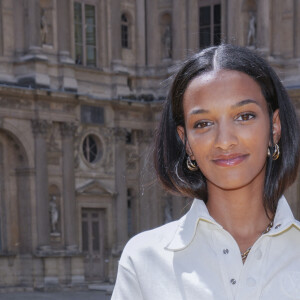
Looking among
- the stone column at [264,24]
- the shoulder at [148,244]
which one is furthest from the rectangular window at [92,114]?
the shoulder at [148,244]

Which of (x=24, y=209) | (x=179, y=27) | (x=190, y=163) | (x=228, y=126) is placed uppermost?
(x=179, y=27)

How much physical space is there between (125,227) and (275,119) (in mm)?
27174

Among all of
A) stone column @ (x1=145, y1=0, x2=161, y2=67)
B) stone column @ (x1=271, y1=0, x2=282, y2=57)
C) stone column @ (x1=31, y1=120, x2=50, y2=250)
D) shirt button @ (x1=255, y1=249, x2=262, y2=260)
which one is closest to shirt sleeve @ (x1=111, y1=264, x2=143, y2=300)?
shirt button @ (x1=255, y1=249, x2=262, y2=260)

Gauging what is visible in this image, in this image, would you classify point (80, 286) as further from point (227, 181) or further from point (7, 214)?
point (227, 181)

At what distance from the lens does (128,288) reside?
229cm

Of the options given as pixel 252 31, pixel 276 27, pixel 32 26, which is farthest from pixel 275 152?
pixel 276 27

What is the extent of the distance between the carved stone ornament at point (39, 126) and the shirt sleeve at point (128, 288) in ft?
Answer: 81.7

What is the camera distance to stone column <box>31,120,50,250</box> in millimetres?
26516

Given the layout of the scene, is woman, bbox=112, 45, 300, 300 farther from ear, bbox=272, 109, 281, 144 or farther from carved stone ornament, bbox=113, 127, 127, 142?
carved stone ornament, bbox=113, 127, 127, 142

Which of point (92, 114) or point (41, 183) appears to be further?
point (92, 114)

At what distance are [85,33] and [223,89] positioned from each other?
27.3 meters

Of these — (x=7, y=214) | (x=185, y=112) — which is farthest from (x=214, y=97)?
(x=7, y=214)

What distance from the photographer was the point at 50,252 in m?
26.5

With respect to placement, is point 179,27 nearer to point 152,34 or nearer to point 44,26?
point 152,34
